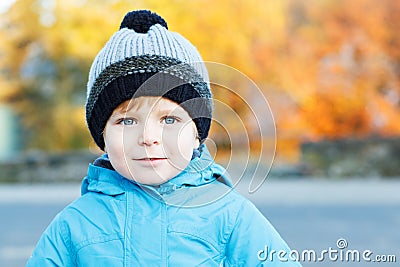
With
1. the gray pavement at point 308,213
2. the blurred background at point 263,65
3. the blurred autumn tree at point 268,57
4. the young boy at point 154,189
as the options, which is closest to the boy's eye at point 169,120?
the young boy at point 154,189

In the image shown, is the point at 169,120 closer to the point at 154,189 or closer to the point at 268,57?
the point at 154,189

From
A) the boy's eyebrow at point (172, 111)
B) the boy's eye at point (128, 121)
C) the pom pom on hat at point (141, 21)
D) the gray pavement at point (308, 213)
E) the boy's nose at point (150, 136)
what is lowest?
the boy's nose at point (150, 136)

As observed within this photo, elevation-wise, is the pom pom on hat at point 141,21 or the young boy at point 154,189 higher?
the pom pom on hat at point 141,21

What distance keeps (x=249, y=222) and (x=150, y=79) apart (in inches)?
15.2

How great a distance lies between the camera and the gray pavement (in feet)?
20.1

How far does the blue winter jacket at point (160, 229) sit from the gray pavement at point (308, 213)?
133 inches

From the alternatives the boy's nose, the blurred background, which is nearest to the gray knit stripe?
the boy's nose

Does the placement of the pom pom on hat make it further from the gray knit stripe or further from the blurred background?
the blurred background

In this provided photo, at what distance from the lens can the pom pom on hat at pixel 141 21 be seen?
76.2 inches

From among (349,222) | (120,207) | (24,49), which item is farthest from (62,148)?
(120,207)

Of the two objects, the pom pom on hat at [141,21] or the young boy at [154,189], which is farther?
the pom pom on hat at [141,21]

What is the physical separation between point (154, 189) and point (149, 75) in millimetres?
254

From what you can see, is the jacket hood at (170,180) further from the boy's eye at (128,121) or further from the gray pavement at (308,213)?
the gray pavement at (308,213)

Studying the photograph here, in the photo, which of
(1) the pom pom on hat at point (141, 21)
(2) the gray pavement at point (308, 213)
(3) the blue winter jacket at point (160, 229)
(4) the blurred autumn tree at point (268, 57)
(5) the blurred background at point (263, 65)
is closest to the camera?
(3) the blue winter jacket at point (160, 229)
